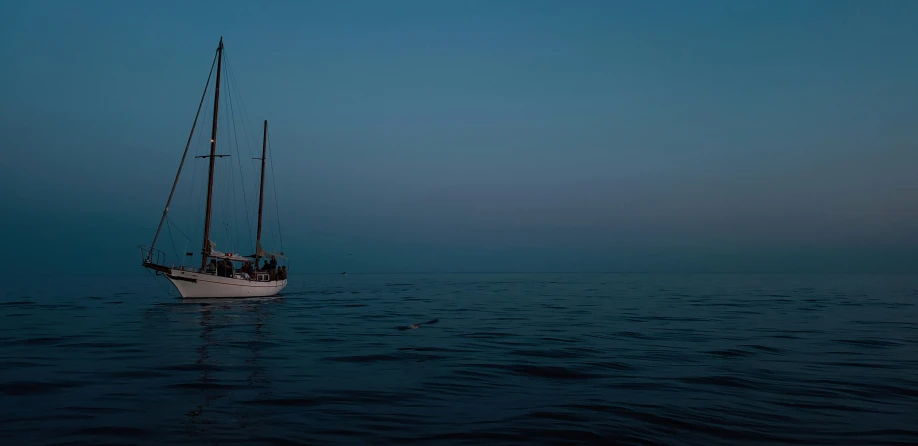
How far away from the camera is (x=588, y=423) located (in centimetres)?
990

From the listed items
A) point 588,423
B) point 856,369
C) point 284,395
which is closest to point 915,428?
point 588,423

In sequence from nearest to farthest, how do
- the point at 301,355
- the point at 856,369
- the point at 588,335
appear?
the point at 856,369, the point at 301,355, the point at 588,335

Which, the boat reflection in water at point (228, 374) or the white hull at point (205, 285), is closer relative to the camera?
the boat reflection in water at point (228, 374)

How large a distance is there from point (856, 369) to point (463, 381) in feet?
37.5

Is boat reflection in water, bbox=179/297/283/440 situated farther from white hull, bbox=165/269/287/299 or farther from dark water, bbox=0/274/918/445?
white hull, bbox=165/269/287/299

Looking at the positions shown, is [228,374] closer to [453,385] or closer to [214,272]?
[453,385]

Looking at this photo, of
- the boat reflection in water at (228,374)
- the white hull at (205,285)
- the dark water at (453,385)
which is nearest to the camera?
the dark water at (453,385)

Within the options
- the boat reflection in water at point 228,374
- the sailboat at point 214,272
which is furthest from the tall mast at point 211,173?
the boat reflection in water at point 228,374

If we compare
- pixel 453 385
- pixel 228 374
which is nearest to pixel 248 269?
pixel 228 374

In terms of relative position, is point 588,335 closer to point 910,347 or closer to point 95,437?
point 910,347

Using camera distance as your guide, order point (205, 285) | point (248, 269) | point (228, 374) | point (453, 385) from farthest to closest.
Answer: point (248, 269) < point (205, 285) < point (228, 374) < point (453, 385)

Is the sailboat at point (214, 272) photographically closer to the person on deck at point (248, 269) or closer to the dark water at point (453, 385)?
the person on deck at point (248, 269)

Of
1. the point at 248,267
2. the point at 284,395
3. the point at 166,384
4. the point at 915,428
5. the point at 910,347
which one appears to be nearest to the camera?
the point at 915,428

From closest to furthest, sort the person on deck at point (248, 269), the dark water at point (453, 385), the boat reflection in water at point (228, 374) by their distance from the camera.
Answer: the dark water at point (453, 385)
the boat reflection in water at point (228, 374)
the person on deck at point (248, 269)
